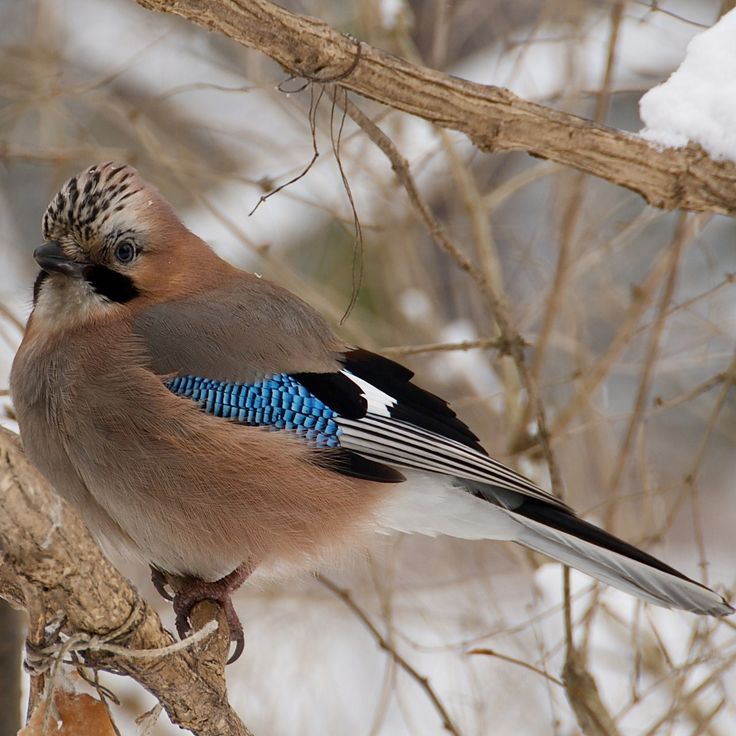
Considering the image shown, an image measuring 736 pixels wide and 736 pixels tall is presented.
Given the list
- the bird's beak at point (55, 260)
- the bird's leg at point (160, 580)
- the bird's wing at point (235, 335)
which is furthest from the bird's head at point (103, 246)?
the bird's leg at point (160, 580)

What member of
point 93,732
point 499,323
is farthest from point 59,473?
point 499,323

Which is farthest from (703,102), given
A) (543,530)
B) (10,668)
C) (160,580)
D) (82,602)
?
(10,668)

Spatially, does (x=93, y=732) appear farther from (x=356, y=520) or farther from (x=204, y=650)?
(x=356, y=520)

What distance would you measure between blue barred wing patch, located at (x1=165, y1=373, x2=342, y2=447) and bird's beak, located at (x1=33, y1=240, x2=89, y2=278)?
42 cm

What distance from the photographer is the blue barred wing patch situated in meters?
3.04

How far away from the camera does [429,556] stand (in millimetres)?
6125

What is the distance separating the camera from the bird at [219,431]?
2.95 meters

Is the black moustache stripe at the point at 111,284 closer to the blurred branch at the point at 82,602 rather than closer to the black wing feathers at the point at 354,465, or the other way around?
the black wing feathers at the point at 354,465

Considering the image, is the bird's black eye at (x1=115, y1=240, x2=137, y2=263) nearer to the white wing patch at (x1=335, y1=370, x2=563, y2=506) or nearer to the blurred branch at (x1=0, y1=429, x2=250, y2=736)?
the white wing patch at (x1=335, y1=370, x2=563, y2=506)

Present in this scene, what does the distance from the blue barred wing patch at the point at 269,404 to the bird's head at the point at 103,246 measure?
376 millimetres

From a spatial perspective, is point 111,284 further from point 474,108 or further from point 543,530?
point 543,530

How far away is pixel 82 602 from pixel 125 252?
1393 mm

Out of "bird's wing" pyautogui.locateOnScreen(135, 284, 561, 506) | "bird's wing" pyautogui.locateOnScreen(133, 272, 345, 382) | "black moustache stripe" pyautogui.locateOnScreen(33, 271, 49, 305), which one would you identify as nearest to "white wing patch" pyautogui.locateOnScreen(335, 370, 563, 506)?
"bird's wing" pyautogui.locateOnScreen(135, 284, 561, 506)

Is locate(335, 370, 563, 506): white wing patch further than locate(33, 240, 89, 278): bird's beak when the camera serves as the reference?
Yes
